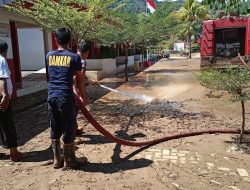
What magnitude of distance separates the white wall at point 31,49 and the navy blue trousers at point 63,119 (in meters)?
15.9

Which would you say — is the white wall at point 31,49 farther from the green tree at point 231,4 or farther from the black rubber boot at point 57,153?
the black rubber boot at point 57,153

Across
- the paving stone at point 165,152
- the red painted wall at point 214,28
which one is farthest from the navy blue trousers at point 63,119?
the red painted wall at point 214,28

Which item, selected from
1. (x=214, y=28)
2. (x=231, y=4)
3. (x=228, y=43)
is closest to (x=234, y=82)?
(x=231, y=4)

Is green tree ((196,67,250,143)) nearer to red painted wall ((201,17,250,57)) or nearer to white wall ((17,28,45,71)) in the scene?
red painted wall ((201,17,250,57))

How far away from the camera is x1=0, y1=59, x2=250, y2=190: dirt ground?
402 centimetres

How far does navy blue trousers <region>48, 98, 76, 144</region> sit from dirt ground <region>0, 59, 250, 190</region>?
49cm

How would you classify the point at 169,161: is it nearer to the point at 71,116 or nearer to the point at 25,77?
the point at 71,116

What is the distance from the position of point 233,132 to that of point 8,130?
12.7 feet

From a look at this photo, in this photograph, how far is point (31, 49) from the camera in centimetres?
1980

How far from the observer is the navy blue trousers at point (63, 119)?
426 centimetres

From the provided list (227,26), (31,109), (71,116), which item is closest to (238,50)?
(227,26)

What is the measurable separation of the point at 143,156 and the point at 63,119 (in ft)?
4.57

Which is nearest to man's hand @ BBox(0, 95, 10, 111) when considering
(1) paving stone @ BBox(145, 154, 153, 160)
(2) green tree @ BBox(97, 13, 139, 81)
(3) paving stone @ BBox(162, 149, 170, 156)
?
(1) paving stone @ BBox(145, 154, 153, 160)

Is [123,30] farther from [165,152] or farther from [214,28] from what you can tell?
[165,152]
